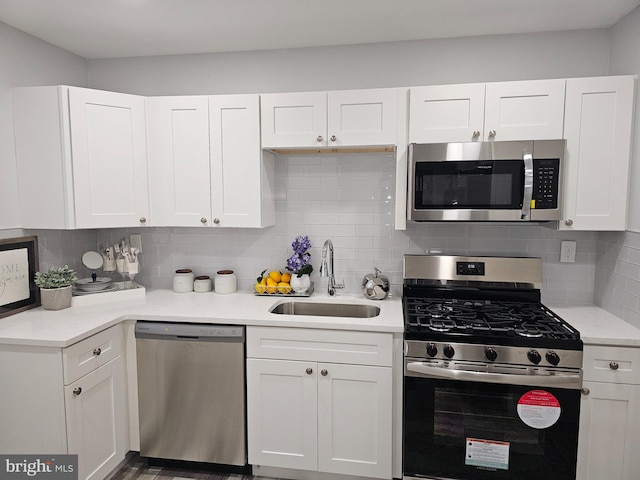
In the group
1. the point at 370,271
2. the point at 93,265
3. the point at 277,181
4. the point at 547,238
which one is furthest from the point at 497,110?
the point at 93,265

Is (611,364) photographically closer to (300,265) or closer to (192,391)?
(300,265)

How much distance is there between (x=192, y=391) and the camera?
233 cm

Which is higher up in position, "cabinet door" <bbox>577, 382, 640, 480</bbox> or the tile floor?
"cabinet door" <bbox>577, 382, 640, 480</bbox>

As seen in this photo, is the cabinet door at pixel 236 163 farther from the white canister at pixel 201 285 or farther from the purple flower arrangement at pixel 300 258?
the white canister at pixel 201 285

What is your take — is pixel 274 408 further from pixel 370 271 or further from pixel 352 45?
pixel 352 45

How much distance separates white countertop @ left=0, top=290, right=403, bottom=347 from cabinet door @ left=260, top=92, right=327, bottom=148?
0.98 metres

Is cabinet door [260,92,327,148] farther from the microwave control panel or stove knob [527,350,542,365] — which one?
stove knob [527,350,542,365]

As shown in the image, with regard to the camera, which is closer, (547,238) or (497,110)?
(497,110)

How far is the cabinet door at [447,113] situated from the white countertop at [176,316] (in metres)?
1.02

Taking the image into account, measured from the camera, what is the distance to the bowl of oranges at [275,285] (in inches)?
107

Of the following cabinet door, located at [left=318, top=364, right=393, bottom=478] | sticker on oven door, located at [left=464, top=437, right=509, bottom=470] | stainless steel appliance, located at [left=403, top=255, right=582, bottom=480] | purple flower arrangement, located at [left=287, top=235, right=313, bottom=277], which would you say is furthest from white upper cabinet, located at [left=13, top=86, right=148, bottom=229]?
sticker on oven door, located at [left=464, top=437, right=509, bottom=470]

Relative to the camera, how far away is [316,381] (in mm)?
2232

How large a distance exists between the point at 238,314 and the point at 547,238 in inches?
75.6

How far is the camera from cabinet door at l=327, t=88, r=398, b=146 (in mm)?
2369
